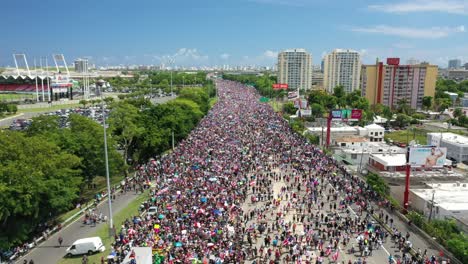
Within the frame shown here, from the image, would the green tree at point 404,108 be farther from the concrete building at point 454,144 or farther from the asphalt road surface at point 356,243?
the asphalt road surface at point 356,243

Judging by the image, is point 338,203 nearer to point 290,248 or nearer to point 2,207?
point 290,248

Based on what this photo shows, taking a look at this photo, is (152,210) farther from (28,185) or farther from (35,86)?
(35,86)

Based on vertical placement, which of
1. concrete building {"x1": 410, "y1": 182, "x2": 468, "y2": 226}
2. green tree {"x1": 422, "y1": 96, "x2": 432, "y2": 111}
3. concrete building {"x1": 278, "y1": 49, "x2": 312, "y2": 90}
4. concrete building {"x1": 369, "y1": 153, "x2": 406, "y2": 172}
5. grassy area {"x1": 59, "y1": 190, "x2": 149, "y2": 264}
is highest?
concrete building {"x1": 278, "y1": 49, "x2": 312, "y2": 90}

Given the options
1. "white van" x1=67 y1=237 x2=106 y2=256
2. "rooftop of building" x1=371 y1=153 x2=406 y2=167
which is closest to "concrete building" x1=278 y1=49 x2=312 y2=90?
"rooftop of building" x1=371 y1=153 x2=406 y2=167

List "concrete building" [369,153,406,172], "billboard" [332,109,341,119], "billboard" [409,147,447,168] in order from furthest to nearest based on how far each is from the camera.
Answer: "billboard" [332,109,341,119], "concrete building" [369,153,406,172], "billboard" [409,147,447,168]

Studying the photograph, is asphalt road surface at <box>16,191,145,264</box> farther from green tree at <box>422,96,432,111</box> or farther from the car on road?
green tree at <box>422,96,432,111</box>

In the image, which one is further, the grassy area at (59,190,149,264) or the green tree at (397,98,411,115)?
the green tree at (397,98,411,115)
